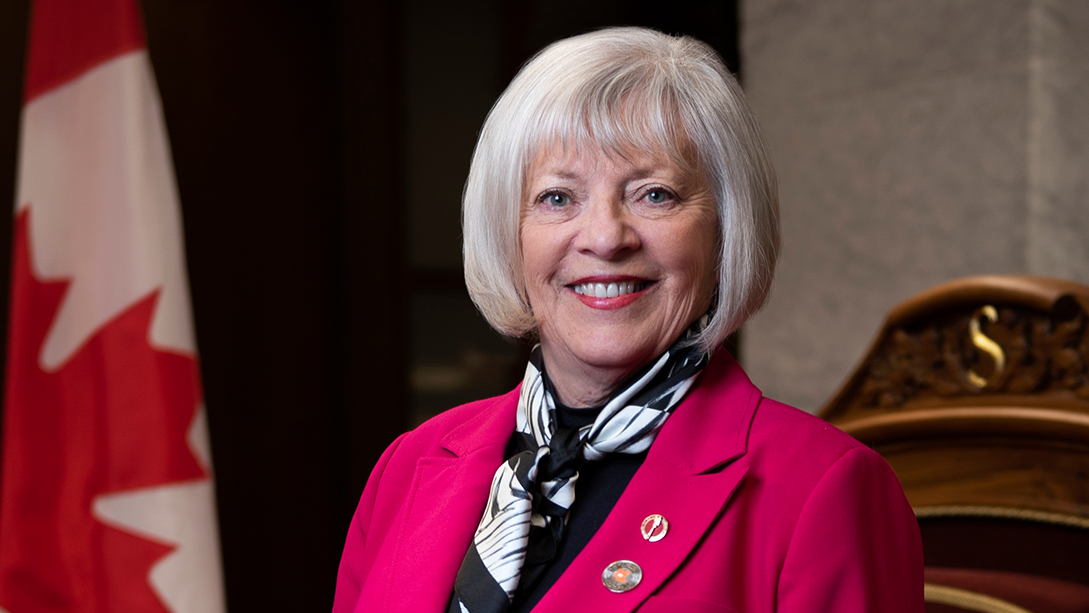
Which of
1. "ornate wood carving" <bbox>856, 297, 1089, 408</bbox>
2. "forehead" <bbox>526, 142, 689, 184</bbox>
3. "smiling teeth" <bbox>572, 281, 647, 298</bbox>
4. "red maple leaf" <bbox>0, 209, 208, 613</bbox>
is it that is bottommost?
"red maple leaf" <bbox>0, 209, 208, 613</bbox>

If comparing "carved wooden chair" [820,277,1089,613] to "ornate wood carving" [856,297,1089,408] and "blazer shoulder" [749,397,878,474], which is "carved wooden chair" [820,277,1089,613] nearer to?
"ornate wood carving" [856,297,1089,408]

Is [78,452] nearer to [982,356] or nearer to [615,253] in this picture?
[615,253]

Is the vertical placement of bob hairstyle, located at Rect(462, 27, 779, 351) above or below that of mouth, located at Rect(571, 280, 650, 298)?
above

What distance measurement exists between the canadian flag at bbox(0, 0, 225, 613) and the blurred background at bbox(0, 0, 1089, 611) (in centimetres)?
36

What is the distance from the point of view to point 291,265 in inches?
133

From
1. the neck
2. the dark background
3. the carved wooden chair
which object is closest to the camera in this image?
the neck

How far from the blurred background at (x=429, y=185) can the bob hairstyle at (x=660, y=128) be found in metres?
1.44

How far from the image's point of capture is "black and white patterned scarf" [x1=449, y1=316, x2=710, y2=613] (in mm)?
1172

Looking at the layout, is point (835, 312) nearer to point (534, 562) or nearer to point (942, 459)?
point (942, 459)

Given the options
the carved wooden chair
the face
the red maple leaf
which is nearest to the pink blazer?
the face

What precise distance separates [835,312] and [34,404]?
220 centimetres

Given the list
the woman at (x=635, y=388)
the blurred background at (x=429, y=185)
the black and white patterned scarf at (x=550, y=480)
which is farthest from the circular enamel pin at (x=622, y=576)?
the blurred background at (x=429, y=185)

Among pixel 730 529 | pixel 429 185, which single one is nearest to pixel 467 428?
pixel 730 529

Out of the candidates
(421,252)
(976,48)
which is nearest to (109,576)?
(421,252)
